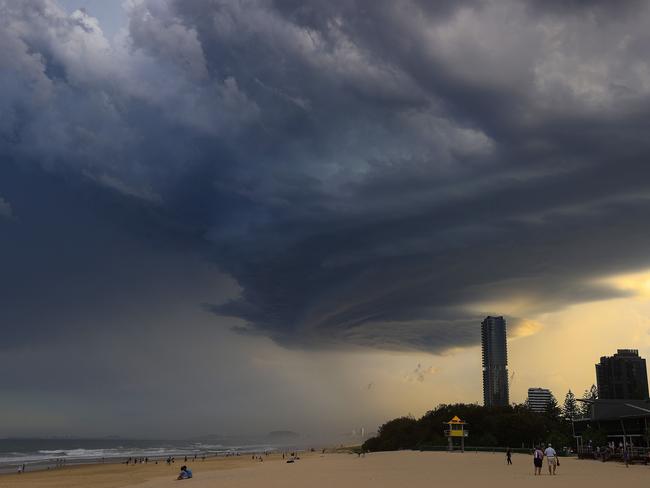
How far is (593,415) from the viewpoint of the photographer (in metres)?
73.7

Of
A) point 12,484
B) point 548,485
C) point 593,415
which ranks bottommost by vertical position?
point 12,484

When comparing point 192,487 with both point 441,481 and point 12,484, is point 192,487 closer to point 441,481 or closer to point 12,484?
point 441,481

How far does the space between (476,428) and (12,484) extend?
70.1 m

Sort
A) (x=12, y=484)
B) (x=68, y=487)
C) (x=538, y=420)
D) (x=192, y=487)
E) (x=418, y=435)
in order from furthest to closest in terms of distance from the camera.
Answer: (x=418, y=435), (x=538, y=420), (x=12, y=484), (x=68, y=487), (x=192, y=487)

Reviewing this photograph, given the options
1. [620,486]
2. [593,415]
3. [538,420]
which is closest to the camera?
[620,486]

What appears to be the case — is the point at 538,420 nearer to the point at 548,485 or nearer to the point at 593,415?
the point at 593,415

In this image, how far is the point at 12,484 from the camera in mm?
52281

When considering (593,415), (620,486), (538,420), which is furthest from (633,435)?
(620,486)

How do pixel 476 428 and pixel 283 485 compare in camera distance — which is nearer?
pixel 283 485

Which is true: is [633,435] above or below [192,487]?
above

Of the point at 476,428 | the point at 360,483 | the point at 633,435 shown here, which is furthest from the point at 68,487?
the point at 476,428

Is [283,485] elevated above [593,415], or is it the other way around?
[593,415]

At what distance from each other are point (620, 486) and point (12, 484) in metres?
49.6

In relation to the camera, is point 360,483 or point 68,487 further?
point 68,487
